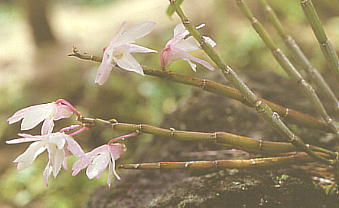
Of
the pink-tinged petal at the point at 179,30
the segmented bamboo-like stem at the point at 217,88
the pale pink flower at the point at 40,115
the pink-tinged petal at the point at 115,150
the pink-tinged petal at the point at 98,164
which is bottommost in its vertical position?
the pink-tinged petal at the point at 98,164

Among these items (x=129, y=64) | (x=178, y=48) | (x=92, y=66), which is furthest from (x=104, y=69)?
(x=92, y=66)

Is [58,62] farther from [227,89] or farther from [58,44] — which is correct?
[227,89]

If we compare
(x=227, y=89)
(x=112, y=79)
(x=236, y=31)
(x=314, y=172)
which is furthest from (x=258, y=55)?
(x=227, y=89)

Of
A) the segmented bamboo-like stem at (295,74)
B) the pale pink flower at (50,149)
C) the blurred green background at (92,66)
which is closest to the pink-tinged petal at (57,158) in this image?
the pale pink flower at (50,149)

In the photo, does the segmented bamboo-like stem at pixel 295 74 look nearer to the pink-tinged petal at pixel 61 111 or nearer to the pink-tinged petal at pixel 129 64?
the pink-tinged petal at pixel 129 64

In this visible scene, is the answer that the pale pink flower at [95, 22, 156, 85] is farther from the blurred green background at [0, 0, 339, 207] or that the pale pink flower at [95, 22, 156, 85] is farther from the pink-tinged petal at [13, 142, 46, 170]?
the blurred green background at [0, 0, 339, 207]

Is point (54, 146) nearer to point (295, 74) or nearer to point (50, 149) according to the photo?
point (50, 149)

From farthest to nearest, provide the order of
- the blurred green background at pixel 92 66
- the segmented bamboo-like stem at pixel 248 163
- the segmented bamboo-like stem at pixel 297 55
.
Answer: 1. the blurred green background at pixel 92 66
2. the segmented bamboo-like stem at pixel 297 55
3. the segmented bamboo-like stem at pixel 248 163

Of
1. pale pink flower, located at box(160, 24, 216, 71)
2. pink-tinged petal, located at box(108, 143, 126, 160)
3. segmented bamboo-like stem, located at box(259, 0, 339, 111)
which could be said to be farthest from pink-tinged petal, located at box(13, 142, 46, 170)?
segmented bamboo-like stem, located at box(259, 0, 339, 111)
